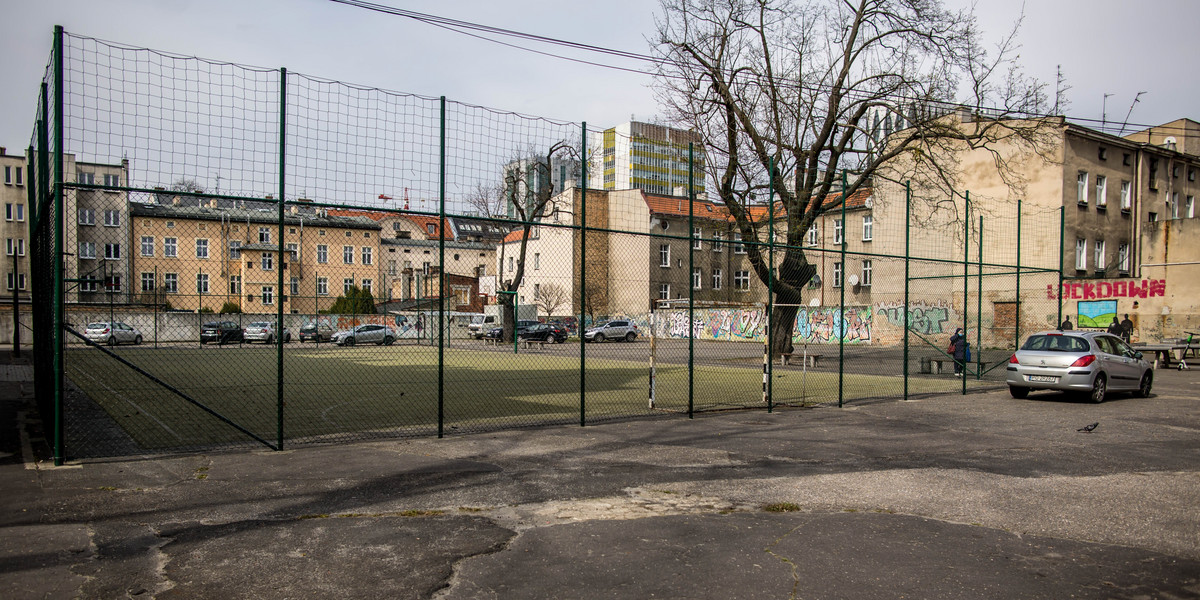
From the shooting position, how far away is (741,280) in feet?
54.0

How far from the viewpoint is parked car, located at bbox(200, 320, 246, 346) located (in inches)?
583

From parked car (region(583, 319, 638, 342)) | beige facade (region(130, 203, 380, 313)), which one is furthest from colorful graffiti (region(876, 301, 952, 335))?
beige facade (region(130, 203, 380, 313))

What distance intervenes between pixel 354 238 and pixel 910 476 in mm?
8195

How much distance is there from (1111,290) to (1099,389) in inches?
848

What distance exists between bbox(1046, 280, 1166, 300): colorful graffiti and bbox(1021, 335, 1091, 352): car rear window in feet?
58.8

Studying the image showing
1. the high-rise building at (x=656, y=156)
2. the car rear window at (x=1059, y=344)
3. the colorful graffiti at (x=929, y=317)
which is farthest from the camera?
the colorful graffiti at (x=929, y=317)

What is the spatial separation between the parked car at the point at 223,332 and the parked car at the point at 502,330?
7.79m

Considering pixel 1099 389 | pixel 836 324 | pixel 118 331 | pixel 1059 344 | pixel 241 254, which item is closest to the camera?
pixel 241 254

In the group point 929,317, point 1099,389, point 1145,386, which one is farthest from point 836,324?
point 1099,389

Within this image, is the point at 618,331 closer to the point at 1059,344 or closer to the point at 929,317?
the point at 1059,344

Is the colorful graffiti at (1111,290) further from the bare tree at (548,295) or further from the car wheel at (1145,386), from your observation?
the bare tree at (548,295)

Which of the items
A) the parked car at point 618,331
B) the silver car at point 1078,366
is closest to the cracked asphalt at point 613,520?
the parked car at point 618,331

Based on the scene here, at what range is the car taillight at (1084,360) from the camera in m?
14.1

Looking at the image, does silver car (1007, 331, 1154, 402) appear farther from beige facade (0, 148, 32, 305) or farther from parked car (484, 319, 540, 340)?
beige facade (0, 148, 32, 305)
